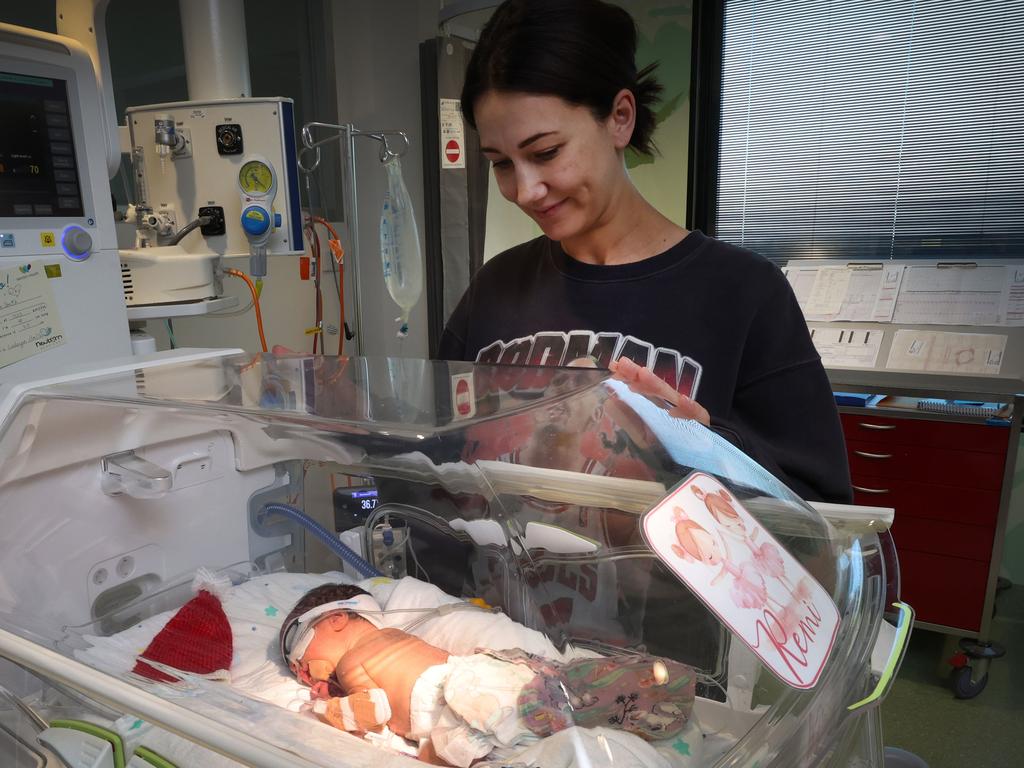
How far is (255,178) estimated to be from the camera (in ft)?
6.57

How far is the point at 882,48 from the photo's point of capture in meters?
3.11

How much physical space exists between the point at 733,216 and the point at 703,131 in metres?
0.44

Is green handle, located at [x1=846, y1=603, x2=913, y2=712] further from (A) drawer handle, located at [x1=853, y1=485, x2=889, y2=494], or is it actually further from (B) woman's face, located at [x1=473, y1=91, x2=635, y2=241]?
(A) drawer handle, located at [x1=853, y1=485, x2=889, y2=494]

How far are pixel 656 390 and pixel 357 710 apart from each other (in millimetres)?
521

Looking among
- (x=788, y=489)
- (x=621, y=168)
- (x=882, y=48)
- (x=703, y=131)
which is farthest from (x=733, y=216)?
(x=788, y=489)

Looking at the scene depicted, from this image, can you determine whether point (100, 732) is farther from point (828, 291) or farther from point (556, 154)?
point (828, 291)

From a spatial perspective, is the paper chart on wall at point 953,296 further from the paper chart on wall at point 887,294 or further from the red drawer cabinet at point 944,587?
the red drawer cabinet at point 944,587

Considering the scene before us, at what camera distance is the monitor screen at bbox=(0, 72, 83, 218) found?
1.43 metres

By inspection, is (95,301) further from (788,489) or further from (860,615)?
(860,615)

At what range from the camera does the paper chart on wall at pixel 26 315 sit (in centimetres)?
144

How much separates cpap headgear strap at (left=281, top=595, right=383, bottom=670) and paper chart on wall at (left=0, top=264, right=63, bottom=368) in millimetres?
841

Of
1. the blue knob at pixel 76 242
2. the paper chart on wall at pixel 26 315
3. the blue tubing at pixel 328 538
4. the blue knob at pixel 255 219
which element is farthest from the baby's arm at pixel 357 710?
the blue knob at pixel 255 219

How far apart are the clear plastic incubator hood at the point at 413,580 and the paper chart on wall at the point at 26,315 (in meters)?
0.45

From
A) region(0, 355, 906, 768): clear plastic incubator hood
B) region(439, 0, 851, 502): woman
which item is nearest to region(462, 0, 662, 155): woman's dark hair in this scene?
region(439, 0, 851, 502): woman
